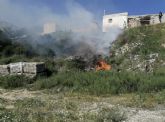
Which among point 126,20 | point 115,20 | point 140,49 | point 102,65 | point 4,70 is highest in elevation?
→ point 115,20

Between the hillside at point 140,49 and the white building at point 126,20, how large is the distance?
3.32 m

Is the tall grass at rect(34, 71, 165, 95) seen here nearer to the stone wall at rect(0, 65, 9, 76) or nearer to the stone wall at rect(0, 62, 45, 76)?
the stone wall at rect(0, 62, 45, 76)

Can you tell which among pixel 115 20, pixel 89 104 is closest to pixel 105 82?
pixel 89 104

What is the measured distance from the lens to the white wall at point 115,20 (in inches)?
1251

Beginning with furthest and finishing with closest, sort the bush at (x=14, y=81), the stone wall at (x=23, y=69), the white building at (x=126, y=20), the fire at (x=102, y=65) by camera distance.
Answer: the white building at (x=126, y=20), the fire at (x=102, y=65), the stone wall at (x=23, y=69), the bush at (x=14, y=81)

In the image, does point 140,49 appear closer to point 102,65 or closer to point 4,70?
Answer: point 102,65

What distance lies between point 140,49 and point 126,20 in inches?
369

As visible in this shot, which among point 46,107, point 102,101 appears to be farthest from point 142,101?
point 46,107

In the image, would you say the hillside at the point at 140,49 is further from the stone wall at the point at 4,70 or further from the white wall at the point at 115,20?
the white wall at the point at 115,20

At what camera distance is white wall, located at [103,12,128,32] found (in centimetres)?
3178

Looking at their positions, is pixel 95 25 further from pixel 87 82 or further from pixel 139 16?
pixel 87 82

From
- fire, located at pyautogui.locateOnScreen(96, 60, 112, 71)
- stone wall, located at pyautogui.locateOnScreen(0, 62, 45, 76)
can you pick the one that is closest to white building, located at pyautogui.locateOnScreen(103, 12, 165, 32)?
fire, located at pyautogui.locateOnScreen(96, 60, 112, 71)

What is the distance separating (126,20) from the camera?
31438 millimetres

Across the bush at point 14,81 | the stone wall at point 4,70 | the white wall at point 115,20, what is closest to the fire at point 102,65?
the bush at point 14,81
